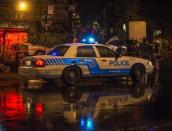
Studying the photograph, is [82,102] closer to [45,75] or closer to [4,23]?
[45,75]

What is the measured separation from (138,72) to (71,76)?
9.69ft

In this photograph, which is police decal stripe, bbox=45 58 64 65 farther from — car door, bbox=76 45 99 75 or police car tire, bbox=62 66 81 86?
car door, bbox=76 45 99 75

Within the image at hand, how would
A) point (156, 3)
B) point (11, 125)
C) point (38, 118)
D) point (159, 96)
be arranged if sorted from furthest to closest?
point (156, 3) < point (159, 96) < point (38, 118) < point (11, 125)

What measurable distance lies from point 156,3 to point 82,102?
132 ft

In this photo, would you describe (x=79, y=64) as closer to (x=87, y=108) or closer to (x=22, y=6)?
(x=87, y=108)

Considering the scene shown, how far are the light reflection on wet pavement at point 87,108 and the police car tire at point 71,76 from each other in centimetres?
30

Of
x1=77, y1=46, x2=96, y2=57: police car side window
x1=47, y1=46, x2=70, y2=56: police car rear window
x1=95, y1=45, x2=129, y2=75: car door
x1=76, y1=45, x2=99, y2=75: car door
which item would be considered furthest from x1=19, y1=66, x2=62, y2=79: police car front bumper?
x1=95, y1=45, x2=129, y2=75: car door

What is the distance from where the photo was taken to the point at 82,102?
602 inches

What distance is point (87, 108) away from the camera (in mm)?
14031

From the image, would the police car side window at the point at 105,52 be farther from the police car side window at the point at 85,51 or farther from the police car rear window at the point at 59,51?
the police car rear window at the point at 59,51

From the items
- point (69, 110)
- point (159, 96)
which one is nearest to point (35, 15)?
point (159, 96)

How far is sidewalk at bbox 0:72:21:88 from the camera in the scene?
2116cm

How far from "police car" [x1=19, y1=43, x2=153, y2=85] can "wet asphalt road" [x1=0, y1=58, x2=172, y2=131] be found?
48 centimetres

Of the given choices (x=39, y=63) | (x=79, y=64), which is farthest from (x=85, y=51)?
(x=39, y=63)
